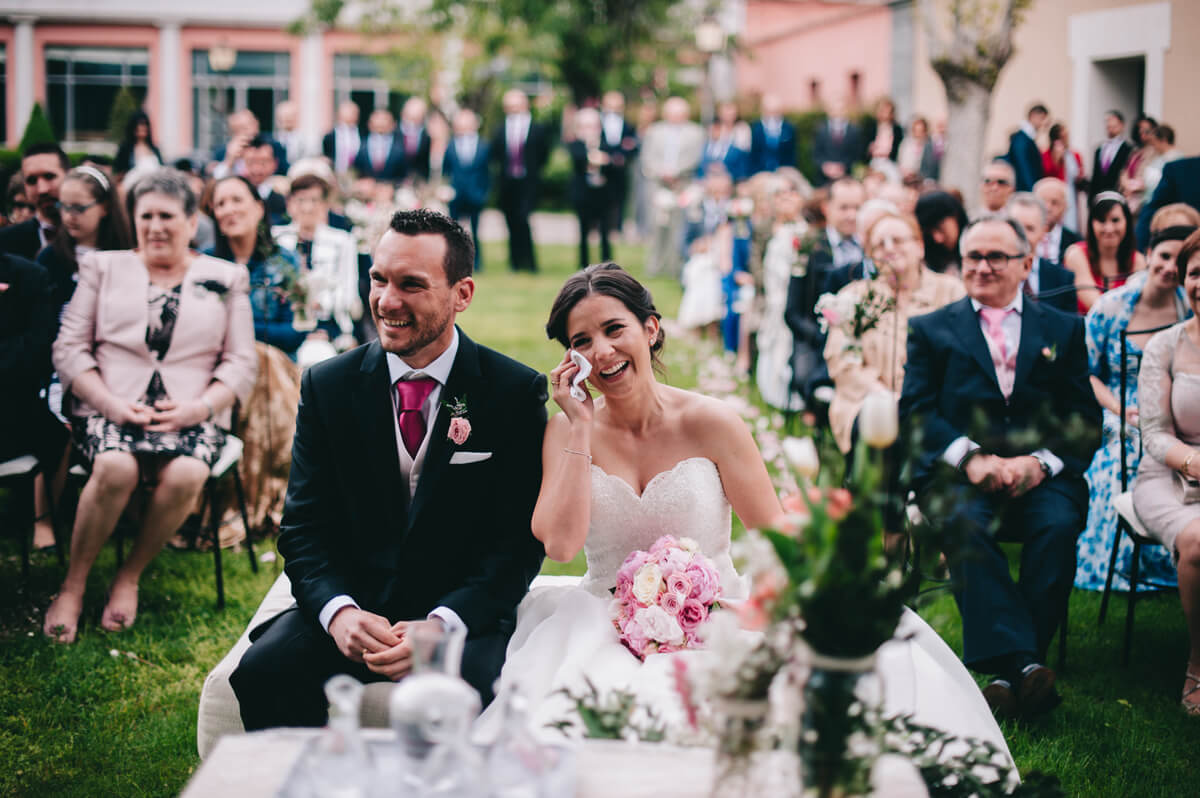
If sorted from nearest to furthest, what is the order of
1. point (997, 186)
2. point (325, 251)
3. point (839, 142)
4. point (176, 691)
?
point (176, 691), point (325, 251), point (997, 186), point (839, 142)

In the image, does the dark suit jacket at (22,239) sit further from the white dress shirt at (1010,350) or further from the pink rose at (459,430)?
the white dress shirt at (1010,350)

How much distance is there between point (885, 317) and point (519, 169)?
1121cm

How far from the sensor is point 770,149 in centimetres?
1559

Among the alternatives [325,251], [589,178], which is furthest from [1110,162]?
[325,251]

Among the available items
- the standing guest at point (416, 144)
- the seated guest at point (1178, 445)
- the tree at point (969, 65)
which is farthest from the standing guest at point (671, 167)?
the seated guest at point (1178, 445)

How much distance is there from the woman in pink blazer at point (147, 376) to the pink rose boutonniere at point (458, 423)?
1.84 metres

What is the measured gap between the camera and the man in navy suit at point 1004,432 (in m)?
3.78

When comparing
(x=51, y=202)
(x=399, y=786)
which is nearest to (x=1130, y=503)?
(x=399, y=786)

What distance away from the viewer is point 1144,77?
13734mm

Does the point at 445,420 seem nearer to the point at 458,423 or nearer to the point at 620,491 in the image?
the point at 458,423

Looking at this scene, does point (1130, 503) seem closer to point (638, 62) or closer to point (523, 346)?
point (523, 346)

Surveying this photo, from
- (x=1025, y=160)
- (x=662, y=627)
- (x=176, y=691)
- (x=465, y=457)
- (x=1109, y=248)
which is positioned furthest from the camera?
(x=1025, y=160)

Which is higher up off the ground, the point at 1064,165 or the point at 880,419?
the point at 1064,165

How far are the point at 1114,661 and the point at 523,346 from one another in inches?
239
